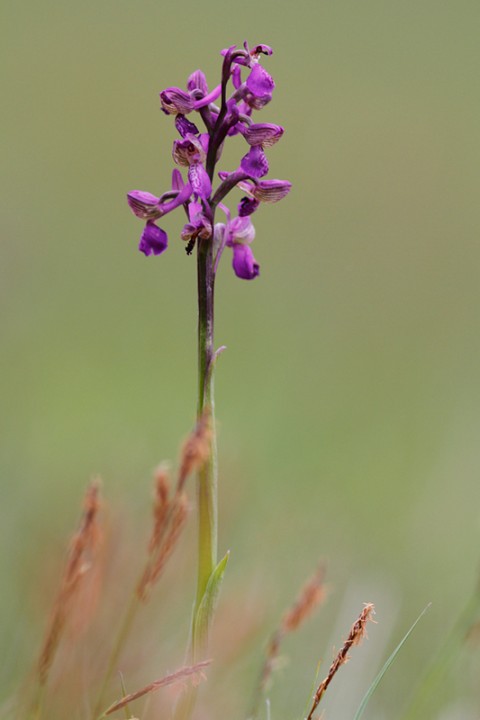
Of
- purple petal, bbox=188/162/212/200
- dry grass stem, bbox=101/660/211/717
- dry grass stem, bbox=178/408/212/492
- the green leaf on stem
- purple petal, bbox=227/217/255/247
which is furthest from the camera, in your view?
purple petal, bbox=227/217/255/247

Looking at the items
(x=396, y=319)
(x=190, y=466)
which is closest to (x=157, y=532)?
(x=190, y=466)

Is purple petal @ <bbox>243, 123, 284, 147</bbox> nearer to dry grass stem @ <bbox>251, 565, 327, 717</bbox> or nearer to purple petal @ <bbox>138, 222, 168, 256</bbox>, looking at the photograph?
purple petal @ <bbox>138, 222, 168, 256</bbox>

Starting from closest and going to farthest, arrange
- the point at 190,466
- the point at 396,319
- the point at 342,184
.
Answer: the point at 190,466
the point at 396,319
the point at 342,184

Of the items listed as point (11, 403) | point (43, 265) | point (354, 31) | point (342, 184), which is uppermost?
point (354, 31)

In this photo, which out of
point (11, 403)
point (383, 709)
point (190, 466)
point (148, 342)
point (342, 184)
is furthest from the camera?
point (342, 184)

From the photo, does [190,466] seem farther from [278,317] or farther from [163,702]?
[278,317]

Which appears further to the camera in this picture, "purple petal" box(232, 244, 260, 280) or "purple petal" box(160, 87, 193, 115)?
"purple petal" box(232, 244, 260, 280)

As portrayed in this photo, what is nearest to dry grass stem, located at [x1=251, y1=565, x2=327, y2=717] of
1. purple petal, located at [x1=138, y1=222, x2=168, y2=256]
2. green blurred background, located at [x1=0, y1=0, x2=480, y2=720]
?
green blurred background, located at [x1=0, y1=0, x2=480, y2=720]

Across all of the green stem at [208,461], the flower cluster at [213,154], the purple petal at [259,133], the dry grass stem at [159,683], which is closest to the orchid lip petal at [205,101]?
the flower cluster at [213,154]
